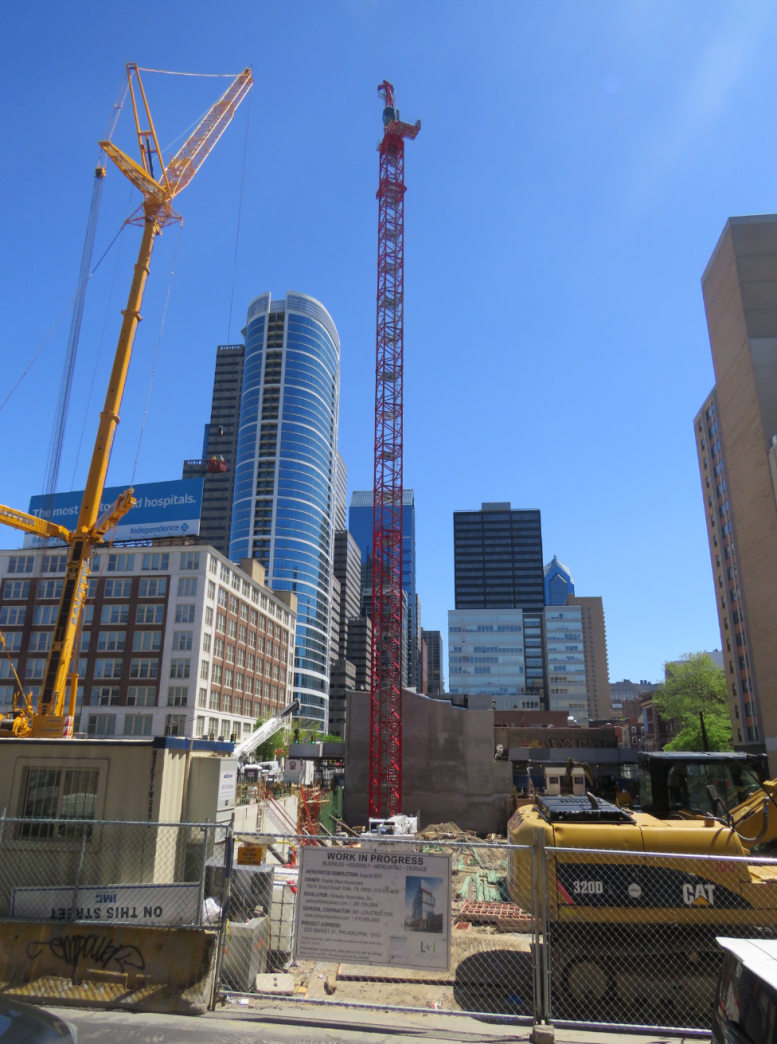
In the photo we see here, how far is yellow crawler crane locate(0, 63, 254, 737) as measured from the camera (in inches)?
1139

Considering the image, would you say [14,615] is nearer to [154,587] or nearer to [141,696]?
[154,587]

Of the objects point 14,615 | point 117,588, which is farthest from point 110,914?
point 14,615

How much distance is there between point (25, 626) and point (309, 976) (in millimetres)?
70936

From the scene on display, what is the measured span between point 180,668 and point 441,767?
Result: 109 ft

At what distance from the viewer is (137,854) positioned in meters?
11.7

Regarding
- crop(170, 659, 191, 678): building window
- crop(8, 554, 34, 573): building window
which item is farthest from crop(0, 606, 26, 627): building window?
crop(170, 659, 191, 678): building window

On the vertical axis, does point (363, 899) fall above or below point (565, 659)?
below

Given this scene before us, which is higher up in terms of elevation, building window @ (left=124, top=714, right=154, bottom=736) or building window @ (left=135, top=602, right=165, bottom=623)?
building window @ (left=135, top=602, right=165, bottom=623)

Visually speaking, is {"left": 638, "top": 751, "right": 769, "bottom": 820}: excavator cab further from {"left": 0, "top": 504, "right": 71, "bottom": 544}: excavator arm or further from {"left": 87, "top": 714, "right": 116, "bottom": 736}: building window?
{"left": 87, "top": 714, "right": 116, "bottom": 736}: building window

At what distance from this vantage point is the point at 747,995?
→ 15.1ft

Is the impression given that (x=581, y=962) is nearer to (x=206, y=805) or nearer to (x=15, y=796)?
(x=206, y=805)

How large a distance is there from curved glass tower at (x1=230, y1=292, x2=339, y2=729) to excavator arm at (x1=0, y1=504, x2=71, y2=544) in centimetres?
10370

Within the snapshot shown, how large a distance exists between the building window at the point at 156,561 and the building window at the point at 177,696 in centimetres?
1310

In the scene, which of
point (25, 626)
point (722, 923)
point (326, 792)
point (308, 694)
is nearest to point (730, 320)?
point (326, 792)
